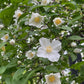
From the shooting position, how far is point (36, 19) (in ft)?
3.03


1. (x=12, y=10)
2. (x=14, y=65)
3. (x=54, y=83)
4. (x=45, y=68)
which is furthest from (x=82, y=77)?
(x=12, y=10)

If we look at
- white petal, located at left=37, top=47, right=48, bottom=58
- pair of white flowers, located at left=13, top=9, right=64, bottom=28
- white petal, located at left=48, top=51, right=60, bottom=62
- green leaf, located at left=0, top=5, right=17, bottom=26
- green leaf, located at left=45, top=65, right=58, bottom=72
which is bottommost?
green leaf, located at left=45, top=65, right=58, bottom=72

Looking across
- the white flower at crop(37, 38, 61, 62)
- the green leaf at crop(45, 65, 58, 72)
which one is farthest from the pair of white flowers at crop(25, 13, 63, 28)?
the green leaf at crop(45, 65, 58, 72)

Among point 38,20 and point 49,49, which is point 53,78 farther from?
point 38,20

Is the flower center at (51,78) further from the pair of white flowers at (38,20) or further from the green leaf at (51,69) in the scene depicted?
the pair of white flowers at (38,20)

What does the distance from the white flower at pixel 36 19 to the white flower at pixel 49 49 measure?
4.4 inches

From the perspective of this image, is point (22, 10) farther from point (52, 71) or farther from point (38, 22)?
point (52, 71)

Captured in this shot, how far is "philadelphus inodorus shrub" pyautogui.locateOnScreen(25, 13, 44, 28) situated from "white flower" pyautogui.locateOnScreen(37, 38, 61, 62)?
11 centimetres

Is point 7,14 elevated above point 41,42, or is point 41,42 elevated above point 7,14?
point 7,14

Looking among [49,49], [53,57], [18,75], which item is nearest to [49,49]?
[49,49]

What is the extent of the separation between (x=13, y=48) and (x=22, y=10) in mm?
284

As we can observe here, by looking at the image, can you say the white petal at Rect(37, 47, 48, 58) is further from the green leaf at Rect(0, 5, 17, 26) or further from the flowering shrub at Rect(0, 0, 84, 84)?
the green leaf at Rect(0, 5, 17, 26)

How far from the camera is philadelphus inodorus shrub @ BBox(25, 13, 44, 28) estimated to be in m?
0.88

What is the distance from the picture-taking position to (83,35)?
109cm
